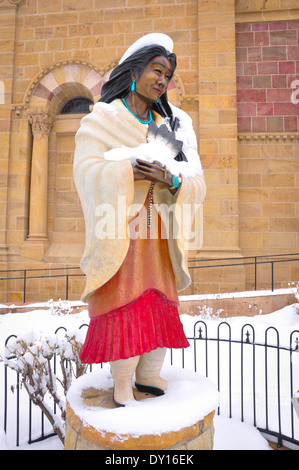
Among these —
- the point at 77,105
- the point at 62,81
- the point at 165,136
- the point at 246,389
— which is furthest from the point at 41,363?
the point at 77,105

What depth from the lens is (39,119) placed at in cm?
867

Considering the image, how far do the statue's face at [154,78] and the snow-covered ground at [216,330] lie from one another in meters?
2.30

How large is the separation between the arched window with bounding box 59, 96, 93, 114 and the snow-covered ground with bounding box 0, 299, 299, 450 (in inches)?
240

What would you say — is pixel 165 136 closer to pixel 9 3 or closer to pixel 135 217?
pixel 135 217

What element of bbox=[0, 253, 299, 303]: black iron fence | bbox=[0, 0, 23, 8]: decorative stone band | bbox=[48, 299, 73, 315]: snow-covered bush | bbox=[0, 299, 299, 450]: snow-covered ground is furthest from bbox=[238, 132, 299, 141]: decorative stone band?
bbox=[0, 0, 23, 8]: decorative stone band

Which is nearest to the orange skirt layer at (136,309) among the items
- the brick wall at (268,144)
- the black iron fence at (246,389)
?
the black iron fence at (246,389)

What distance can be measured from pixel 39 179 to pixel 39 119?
63.8 inches

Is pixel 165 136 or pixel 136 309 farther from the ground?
pixel 165 136

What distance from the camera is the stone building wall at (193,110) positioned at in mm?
8141

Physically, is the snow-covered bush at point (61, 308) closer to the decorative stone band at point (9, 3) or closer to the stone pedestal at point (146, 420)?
the stone pedestal at point (146, 420)

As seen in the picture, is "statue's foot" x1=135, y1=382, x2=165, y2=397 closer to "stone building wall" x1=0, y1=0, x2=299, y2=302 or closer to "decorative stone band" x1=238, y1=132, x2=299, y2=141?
"stone building wall" x1=0, y1=0, x2=299, y2=302

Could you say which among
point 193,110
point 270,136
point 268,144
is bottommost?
point 268,144

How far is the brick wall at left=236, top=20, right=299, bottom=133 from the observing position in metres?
8.53
